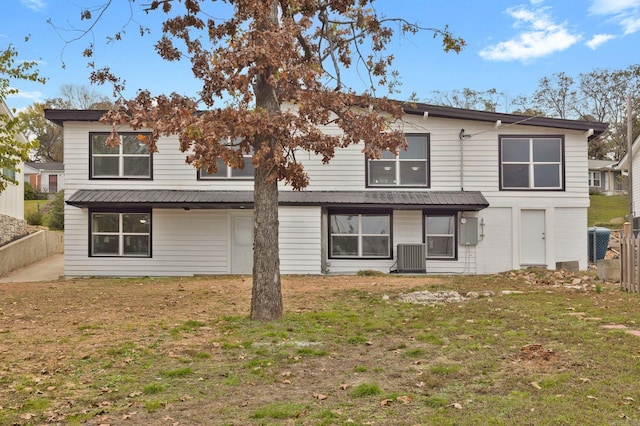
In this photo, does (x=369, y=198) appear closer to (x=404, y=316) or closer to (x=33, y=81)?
Result: (x=404, y=316)

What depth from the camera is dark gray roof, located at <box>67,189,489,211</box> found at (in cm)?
1802

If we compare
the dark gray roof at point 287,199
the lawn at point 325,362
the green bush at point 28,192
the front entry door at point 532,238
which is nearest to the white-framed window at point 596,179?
the front entry door at point 532,238

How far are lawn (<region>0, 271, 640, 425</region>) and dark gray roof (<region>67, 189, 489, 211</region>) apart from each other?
19.9 feet

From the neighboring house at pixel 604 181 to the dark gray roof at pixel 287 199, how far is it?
37625 mm

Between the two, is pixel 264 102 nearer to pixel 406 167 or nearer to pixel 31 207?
pixel 406 167

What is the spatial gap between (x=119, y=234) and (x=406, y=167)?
379 inches

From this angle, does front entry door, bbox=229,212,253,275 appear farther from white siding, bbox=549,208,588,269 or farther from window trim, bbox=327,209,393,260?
white siding, bbox=549,208,588,269

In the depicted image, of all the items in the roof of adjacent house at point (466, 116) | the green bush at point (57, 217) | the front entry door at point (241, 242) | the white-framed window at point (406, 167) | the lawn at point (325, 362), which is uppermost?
the roof of adjacent house at point (466, 116)

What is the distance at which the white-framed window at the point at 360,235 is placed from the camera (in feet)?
62.3

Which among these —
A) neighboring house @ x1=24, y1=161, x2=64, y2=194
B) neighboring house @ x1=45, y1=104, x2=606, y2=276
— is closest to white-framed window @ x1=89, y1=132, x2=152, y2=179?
neighboring house @ x1=45, y1=104, x2=606, y2=276

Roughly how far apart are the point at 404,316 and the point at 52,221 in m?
28.2

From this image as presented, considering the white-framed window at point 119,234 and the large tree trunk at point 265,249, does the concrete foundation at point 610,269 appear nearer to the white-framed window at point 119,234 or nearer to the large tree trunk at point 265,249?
the large tree trunk at point 265,249

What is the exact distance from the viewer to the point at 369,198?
18.4 metres

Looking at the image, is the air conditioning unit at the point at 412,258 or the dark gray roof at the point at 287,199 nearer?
the dark gray roof at the point at 287,199
